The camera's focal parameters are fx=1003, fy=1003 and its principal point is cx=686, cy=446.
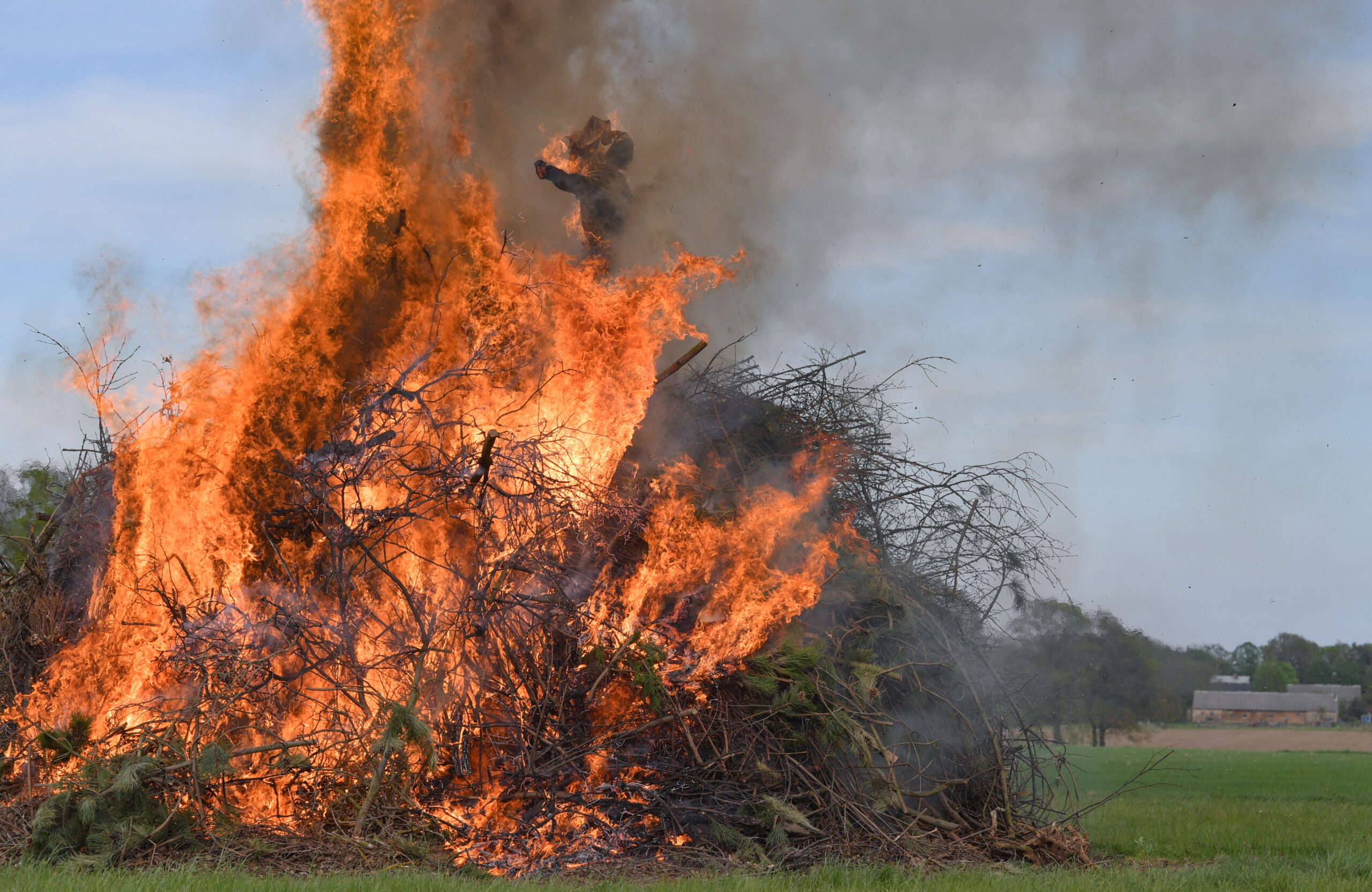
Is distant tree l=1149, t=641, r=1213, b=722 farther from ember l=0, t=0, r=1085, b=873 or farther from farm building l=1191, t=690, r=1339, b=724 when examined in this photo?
farm building l=1191, t=690, r=1339, b=724

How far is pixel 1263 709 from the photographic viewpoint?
74.2 m

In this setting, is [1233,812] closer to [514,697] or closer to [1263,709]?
[514,697]

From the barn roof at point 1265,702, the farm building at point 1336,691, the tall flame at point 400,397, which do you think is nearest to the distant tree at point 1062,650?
the tall flame at point 400,397

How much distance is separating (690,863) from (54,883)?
138 inches

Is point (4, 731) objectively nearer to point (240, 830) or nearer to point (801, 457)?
point (240, 830)

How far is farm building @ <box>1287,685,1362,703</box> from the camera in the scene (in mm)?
79625

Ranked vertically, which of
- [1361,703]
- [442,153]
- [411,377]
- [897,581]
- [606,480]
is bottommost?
[1361,703]

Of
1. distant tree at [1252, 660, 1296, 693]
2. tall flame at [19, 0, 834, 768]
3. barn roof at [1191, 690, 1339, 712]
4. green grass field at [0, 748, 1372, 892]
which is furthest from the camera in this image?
distant tree at [1252, 660, 1296, 693]

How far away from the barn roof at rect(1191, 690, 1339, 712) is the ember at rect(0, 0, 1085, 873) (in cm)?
7545

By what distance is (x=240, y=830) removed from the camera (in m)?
6.35

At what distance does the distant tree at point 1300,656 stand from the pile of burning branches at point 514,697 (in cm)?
9704

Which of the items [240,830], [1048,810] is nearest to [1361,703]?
[1048,810]

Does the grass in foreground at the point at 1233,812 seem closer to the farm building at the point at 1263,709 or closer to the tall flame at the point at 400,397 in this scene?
the tall flame at the point at 400,397

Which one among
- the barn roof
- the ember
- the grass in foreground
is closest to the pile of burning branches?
the ember
